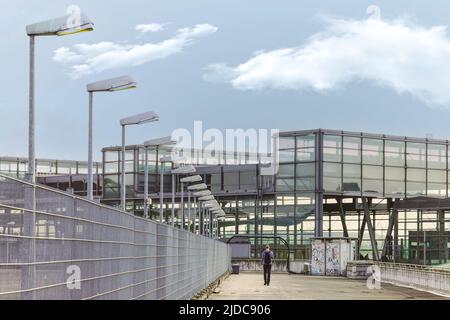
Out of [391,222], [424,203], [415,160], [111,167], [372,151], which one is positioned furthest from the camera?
[111,167]

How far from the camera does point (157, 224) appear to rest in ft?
66.0

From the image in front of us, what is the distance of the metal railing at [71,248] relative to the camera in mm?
8883

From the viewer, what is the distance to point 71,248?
11320 millimetres

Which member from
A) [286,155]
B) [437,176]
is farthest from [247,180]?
[437,176]

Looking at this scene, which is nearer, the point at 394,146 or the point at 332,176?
the point at 332,176

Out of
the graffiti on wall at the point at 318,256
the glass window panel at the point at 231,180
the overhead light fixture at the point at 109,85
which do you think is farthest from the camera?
the glass window panel at the point at 231,180

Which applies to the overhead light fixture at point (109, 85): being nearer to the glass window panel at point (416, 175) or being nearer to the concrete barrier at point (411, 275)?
the concrete barrier at point (411, 275)

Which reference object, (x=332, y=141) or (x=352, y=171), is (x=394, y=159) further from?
(x=332, y=141)

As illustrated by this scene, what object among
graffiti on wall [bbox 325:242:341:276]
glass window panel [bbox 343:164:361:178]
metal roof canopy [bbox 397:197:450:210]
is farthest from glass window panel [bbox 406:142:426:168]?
graffiti on wall [bbox 325:242:341:276]

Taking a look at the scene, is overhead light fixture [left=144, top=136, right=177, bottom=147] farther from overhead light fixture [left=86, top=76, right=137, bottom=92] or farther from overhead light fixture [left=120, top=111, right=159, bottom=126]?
overhead light fixture [left=86, top=76, right=137, bottom=92]

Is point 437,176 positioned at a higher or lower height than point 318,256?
higher

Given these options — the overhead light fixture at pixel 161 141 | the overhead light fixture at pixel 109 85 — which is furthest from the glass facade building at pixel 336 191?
the overhead light fixture at pixel 109 85

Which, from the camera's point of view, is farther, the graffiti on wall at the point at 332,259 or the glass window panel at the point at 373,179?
the glass window panel at the point at 373,179

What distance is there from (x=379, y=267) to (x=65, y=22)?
51.4 m
